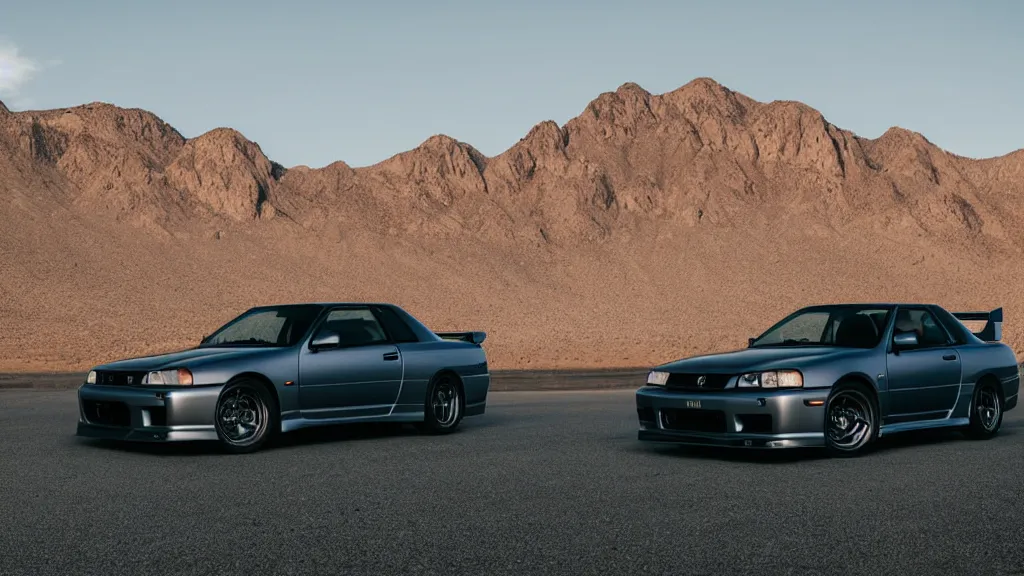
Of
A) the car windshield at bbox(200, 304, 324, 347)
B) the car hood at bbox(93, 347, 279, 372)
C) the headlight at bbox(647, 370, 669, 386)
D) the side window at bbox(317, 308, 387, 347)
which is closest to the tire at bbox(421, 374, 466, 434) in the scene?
the side window at bbox(317, 308, 387, 347)

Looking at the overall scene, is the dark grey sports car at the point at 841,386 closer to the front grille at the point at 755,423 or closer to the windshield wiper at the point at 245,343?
the front grille at the point at 755,423

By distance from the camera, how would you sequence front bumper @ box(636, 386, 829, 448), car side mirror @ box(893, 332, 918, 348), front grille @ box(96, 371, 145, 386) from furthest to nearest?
front grille @ box(96, 371, 145, 386), car side mirror @ box(893, 332, 918, 348), front bumper @ box(636, 386, 829, 448)

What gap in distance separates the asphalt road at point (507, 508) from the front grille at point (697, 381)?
650mm

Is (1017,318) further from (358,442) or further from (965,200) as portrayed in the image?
(358,442)

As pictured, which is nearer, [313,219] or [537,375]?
[537,375]

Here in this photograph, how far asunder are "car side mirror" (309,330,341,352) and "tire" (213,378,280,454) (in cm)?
65

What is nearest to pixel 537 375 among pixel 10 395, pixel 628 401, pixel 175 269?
pixel 628 401

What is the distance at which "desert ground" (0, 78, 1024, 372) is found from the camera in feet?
229

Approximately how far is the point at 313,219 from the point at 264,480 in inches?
3039

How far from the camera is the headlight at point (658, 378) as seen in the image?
33.5 ft

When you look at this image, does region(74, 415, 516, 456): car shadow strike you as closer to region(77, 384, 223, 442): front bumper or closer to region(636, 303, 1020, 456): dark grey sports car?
region(77, 384, 223, 442): front bumper

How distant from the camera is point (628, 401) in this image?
17266mm

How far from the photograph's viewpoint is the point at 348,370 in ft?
36.9

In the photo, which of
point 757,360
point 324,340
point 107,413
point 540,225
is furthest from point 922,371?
point 540,225
